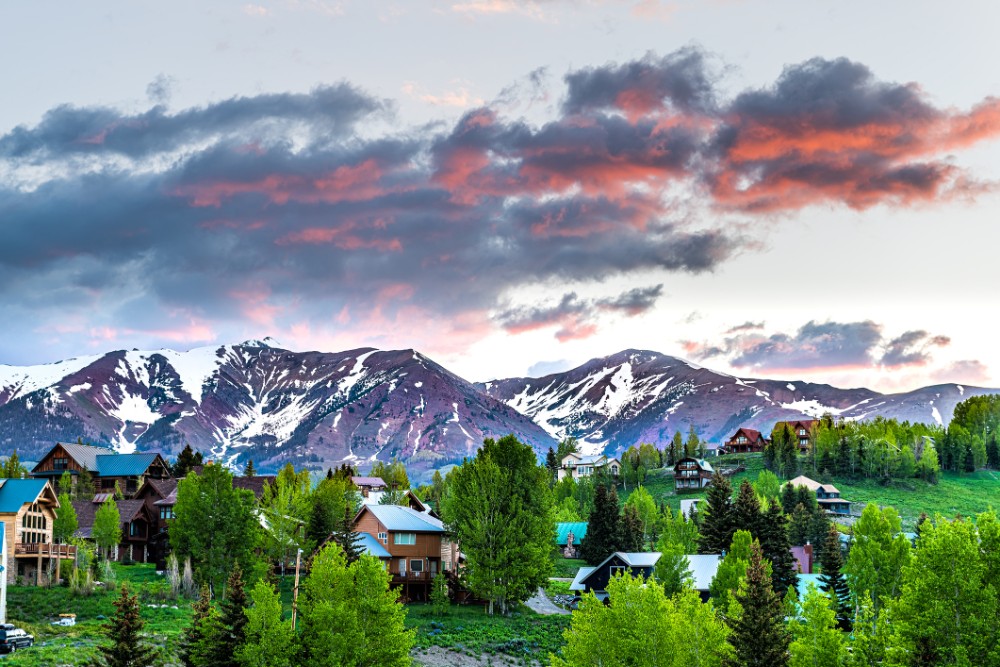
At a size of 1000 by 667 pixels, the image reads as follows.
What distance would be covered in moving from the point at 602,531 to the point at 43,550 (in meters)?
67.8

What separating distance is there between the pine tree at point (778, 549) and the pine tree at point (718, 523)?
514cm

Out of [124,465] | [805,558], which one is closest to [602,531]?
[805,558]

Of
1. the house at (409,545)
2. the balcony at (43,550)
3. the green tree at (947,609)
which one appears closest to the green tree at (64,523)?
the balcony at (43,550)

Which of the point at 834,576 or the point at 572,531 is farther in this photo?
the point at 572,531

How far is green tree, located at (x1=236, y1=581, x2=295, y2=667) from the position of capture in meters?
51.8

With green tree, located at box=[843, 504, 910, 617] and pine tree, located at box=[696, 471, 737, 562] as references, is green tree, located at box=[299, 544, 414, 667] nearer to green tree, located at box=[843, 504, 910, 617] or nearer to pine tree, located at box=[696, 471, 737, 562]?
green tree, located at box=[843, 504, 910, 617]

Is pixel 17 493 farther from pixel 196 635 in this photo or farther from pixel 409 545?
pixel 409 545

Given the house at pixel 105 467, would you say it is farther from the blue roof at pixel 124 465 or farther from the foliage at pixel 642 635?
the foliage at pixel 642 635

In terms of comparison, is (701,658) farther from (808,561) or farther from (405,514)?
(808,561)

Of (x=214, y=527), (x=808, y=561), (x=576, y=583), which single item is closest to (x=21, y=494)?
(x=214, y=527)

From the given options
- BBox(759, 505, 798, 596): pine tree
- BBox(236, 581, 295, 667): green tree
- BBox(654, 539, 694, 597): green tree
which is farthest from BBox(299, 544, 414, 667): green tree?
BBox(759, 505, 798, 596): pine tree

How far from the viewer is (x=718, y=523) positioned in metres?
110

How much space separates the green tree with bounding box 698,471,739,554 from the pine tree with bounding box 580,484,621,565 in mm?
11743

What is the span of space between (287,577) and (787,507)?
77.0 metres
